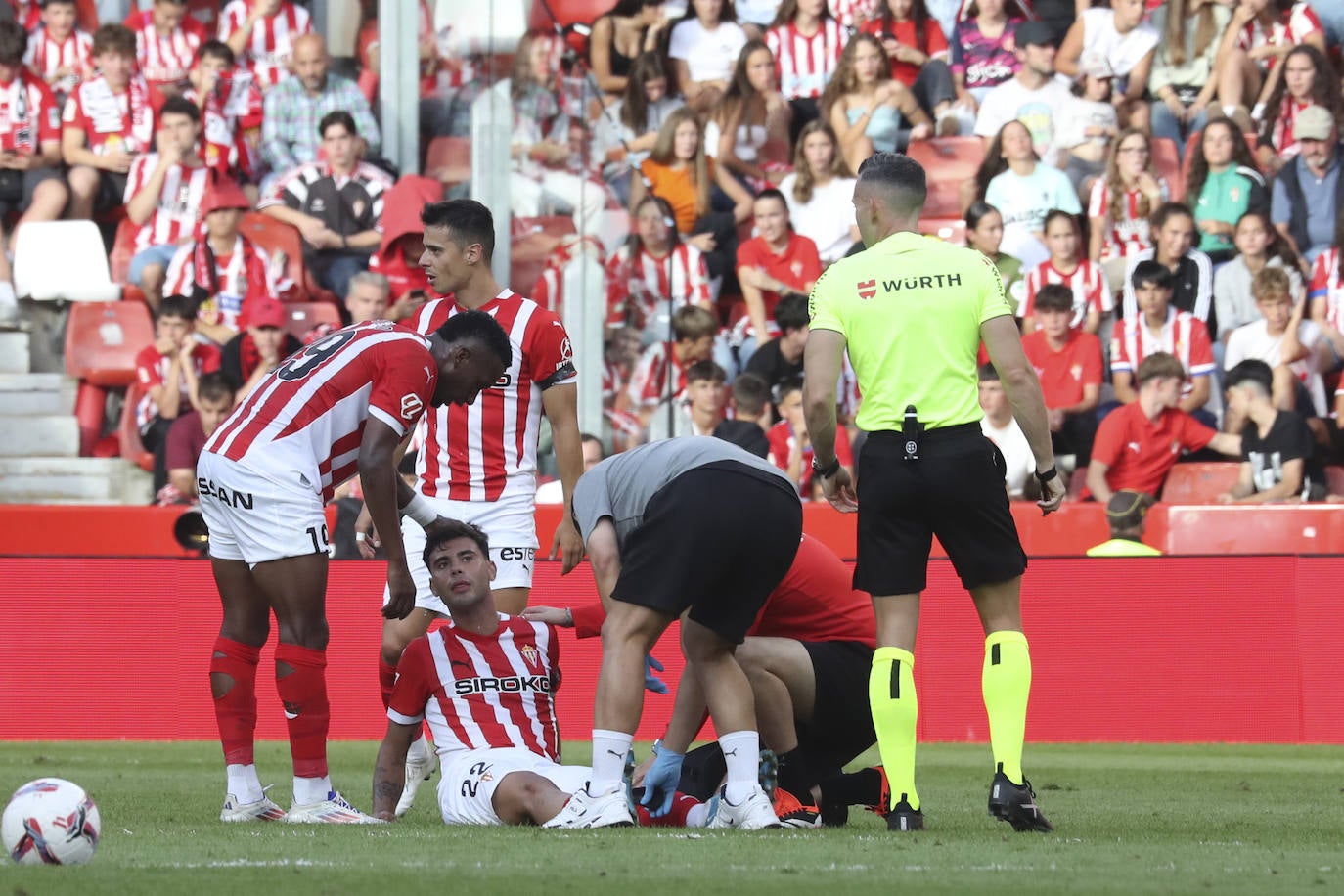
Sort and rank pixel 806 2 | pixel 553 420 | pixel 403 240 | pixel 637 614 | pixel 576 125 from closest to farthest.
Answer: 1. pixel 637 614
2. pixel 553 420
3. pixel 576 125
4. pixel 403 240
5. pixel 806 2

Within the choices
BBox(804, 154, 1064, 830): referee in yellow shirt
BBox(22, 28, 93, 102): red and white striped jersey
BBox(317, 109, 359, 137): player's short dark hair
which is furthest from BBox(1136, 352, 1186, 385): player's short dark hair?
BBox(22, 28, 93, 102): red and white striped jersey

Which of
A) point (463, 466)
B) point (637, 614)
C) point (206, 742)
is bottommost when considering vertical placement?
point (206, 742)

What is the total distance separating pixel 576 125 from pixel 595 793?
810 cm

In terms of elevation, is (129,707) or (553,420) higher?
(553,420)

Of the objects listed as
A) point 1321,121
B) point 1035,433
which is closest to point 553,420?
point 1035,433

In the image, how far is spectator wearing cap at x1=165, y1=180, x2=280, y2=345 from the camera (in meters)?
14.7

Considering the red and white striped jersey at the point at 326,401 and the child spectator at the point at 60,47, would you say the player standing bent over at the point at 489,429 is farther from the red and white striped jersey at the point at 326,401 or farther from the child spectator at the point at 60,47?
the child spectator at the point at 60,47

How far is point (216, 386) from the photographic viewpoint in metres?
13.4

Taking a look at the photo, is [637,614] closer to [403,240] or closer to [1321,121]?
[403,240]

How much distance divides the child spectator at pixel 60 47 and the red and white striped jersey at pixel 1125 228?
322 inches

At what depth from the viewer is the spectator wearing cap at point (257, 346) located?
14.0 m

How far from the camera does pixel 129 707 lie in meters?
11.6

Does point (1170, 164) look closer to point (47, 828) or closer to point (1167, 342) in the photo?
point (1167, 342)

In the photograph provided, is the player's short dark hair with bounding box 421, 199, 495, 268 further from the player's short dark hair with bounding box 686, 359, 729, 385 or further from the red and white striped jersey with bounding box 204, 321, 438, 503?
the player's short dark hair with bounding box 686, 359, 729, 385
